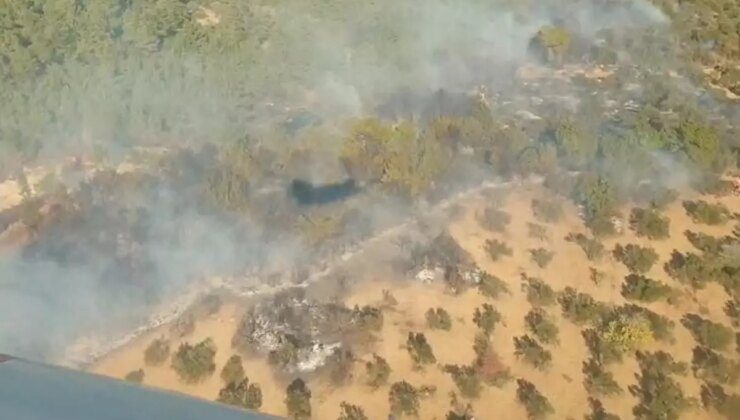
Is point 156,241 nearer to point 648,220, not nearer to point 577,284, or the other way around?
point 577,284

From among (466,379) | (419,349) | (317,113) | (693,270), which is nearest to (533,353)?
(466,379)

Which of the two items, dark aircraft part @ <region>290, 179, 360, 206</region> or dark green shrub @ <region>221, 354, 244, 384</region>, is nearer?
dark green shrub @ <region>221, 354, 244, 384</region>

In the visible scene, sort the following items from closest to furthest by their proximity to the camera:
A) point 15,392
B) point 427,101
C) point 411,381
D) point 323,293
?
1. point 15,392
2. point 411,381
3. point 323,293
4. point 427,101

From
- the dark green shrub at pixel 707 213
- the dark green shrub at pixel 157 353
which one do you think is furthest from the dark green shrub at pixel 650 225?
the dark green shrub at pixel 157 353

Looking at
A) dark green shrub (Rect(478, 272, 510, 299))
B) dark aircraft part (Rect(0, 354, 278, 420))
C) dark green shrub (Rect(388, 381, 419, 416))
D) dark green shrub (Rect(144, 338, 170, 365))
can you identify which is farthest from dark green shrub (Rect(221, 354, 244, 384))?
dark aircraft part (Rect(0, 354, 278, 420))

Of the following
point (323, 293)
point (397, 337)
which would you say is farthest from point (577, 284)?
point (323, 293)

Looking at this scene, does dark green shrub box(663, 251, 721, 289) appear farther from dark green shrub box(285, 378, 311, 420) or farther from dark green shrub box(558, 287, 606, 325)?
dark green shrub box(285, 378, 311, 420)

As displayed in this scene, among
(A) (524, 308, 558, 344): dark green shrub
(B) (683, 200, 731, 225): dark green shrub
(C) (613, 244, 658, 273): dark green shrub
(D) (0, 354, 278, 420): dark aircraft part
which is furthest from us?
(B) (683, 200, 731, 225): dark green shrub
